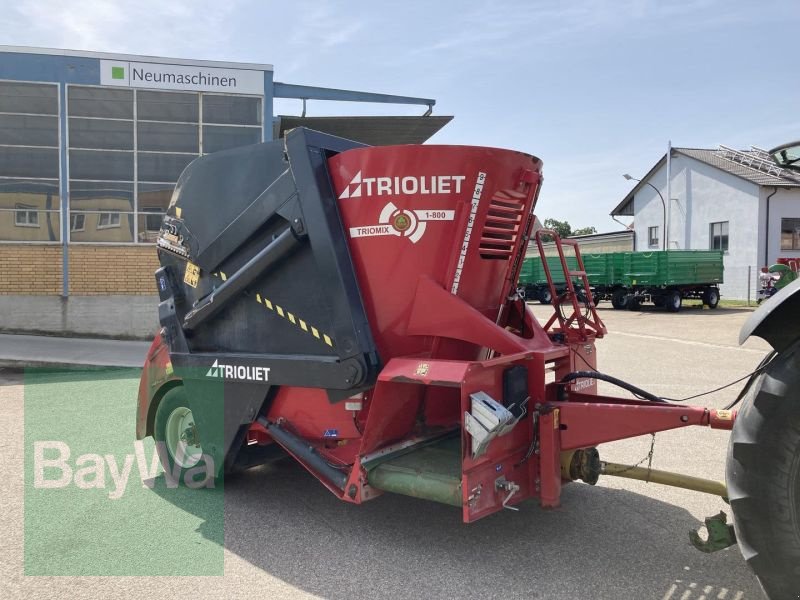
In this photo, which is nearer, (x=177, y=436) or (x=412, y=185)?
(x=412, y=185)

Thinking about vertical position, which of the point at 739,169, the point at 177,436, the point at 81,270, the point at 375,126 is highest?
the point at 739,169

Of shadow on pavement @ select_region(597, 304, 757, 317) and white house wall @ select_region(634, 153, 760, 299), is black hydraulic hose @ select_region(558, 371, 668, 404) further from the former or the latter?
white house wall @ select_region(634, 153, 760, 299)

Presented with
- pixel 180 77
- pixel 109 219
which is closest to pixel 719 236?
pixel 180 77

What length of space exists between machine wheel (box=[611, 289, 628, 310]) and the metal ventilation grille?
2372 cm

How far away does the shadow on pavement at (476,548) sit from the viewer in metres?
3.48

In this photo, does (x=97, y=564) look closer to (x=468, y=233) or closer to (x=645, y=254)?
(x=468, y=233)

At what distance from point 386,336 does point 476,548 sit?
53.5 inches

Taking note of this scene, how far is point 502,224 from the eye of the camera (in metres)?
4.38

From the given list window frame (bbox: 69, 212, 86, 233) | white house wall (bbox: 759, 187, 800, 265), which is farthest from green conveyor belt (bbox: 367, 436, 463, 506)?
white house wall (bbox: 759, 187, 800, 265)

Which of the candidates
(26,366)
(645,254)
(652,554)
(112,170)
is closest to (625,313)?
(645,254)

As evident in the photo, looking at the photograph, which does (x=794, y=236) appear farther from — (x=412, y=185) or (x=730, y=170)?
(x=412, y=185)

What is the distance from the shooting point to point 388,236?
410 cm

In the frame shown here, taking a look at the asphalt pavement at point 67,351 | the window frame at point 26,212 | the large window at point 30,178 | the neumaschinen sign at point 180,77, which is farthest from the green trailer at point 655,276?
the window frame at point 26,212

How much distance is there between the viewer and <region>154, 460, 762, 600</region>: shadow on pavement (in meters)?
3.48
